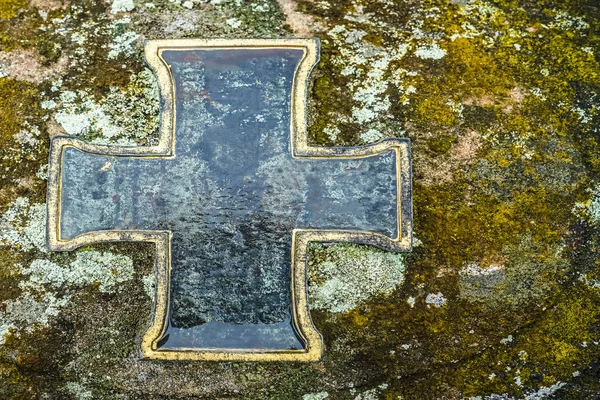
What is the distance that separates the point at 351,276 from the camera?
2.49 meters

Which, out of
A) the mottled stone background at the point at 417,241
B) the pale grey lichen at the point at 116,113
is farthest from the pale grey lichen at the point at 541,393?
the pale grey lichen at the point at 116,113

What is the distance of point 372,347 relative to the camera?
2479mm

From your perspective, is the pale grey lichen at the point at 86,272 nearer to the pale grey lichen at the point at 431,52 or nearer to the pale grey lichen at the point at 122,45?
the pale grey lichen at the point at 122,45

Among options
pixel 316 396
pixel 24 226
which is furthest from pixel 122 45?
pixel 316 396

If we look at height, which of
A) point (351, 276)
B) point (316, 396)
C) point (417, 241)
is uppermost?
point (417, 241)

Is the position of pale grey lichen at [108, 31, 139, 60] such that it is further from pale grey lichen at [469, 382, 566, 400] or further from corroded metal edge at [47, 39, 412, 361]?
pale grey lichen at [469, 382, 566, 400]

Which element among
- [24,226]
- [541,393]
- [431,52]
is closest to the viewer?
[541,393]

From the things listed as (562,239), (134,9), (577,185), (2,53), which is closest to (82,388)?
(2,53)

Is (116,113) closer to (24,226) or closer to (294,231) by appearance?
(24,226)

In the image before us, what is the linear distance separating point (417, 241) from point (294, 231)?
60cm

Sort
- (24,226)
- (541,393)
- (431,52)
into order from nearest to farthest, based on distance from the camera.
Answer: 1. (541,393)
2. (24,226)
3. (431,52)

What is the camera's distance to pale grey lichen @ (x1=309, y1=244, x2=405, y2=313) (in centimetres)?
248

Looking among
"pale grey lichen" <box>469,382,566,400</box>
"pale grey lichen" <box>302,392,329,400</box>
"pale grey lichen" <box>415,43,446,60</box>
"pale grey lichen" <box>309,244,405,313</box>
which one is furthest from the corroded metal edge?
"pale grey lichen" <box>469,382,566,400</box>

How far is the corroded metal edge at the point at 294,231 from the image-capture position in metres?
2.44
